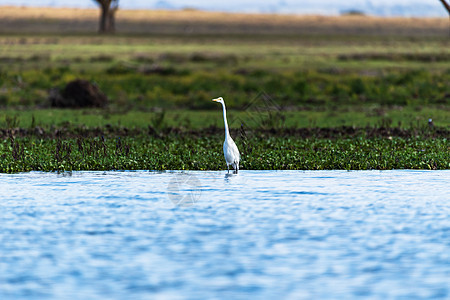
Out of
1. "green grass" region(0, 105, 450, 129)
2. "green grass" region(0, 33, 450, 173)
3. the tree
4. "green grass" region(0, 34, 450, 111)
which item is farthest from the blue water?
the tree

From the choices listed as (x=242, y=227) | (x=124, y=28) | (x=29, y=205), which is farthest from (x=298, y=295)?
(x=124, y=28)

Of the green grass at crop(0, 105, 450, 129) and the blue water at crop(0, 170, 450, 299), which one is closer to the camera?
the blue water at crop(0, 170, 450, 299)

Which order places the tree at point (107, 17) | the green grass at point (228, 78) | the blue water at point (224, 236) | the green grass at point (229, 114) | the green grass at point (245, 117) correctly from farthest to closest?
1. the tree at point (107, 17)
2. the green grass at point (228, 78)
3. the green grass at point (245, 117)
4. the green grass at point (229, 114)
5. the blue water at point (224, 236)

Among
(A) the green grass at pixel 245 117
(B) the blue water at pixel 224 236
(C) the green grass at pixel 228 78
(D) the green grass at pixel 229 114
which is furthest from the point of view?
(C) the green grass at pixel 228 78

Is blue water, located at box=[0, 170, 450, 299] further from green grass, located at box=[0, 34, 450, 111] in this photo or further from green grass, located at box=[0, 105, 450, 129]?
green grass, located at box=[0, 34, 450, 111]

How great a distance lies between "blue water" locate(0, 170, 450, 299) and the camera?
928cm

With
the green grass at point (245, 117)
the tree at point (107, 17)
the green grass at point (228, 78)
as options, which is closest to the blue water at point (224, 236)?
the green grass at point (245, 117)

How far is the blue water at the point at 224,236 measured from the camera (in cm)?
928

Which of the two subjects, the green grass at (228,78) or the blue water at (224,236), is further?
the green grass at (228,78)

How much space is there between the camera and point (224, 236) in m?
11.6

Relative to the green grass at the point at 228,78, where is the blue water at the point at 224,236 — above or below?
above

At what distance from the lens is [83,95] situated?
111 ft

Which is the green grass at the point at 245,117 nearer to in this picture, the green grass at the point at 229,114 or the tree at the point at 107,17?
the green grass at the point at 229,114

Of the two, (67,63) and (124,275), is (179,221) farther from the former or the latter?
(67,63)
